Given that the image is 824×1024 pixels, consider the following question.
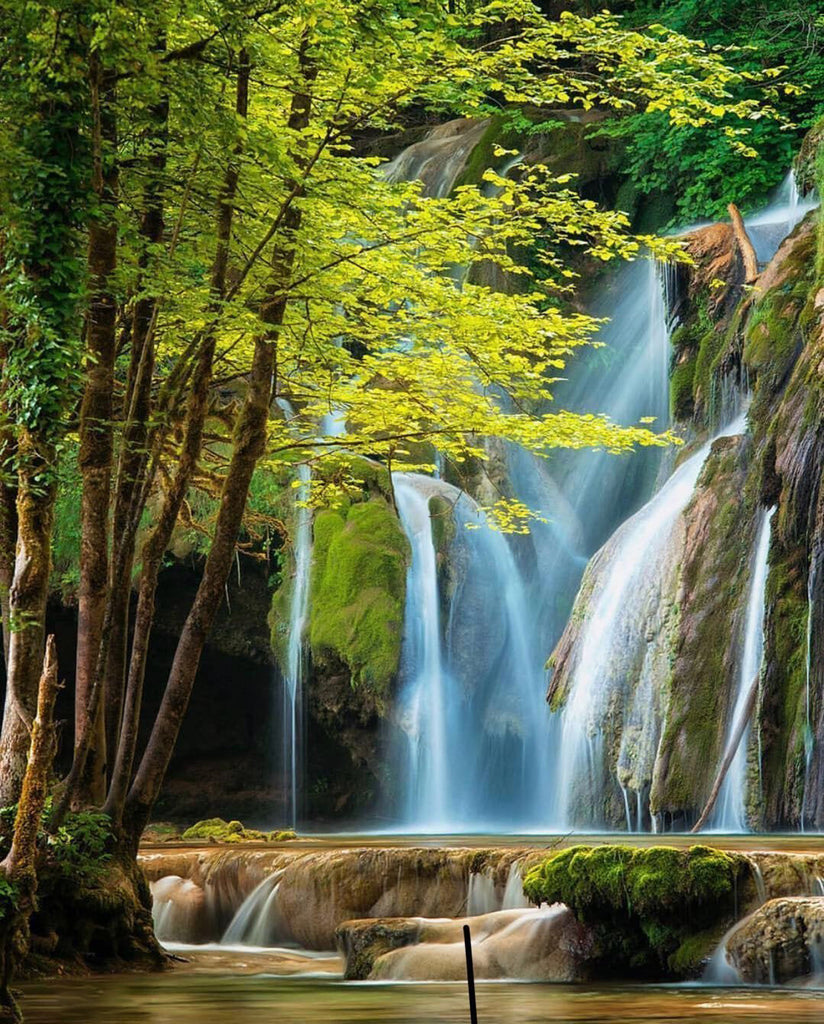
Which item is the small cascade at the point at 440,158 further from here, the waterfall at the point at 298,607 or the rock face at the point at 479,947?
the rock face at the point at 479,947

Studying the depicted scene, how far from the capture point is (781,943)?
7895mm

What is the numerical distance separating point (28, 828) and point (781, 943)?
14.4 ft

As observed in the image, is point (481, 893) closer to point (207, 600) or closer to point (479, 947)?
point (479, 947)

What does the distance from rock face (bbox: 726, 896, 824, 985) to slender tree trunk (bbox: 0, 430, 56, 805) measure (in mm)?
4392

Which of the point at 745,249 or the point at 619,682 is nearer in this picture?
the point at 619,682

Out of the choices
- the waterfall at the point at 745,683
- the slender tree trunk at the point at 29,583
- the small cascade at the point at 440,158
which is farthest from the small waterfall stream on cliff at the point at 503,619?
the slender tree trunk at the point at 29,583

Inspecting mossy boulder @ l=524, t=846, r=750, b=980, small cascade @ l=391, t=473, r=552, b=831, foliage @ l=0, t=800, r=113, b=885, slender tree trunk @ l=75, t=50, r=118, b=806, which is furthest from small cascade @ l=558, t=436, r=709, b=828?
slender tree trunk @ l=75, t=50, r=118, b=806

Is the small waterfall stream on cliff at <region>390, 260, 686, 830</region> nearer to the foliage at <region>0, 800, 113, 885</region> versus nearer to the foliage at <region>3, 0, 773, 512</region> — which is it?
the foliage at <region>3, 0, 773, 512</region>

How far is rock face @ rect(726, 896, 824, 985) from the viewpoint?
7.75 m

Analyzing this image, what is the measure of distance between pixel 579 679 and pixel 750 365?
452 cm

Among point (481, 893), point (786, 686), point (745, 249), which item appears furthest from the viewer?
point (745, 249)

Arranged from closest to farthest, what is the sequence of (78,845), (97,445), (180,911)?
(97,445) < (78,845) < (180,911)

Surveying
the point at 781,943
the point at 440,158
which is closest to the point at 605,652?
the point at 781,943

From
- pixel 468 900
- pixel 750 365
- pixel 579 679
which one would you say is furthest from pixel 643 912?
pixel 750 365
